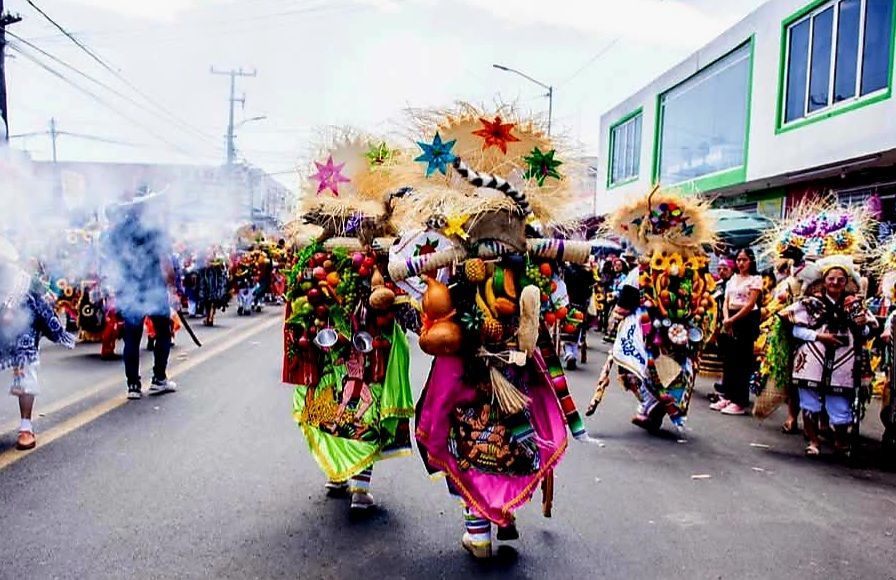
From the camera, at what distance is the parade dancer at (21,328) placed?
525cm

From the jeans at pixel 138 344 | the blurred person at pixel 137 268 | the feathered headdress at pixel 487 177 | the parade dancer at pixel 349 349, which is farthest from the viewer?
the jeans at pixel 138 344

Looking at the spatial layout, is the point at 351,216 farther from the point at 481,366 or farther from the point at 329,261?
the point at 481,366

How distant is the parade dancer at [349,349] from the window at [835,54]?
9.44 meters

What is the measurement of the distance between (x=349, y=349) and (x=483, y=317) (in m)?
1.11

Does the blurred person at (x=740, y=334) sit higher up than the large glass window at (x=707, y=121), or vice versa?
the large glass window at (x=707, y=121)

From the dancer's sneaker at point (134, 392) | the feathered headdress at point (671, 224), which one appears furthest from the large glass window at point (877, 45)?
the dancer's sneaker at point (134, 392)

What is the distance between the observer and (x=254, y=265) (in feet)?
57.1

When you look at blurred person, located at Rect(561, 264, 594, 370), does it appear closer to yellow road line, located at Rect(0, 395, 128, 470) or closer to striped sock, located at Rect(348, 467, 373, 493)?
yellow road line, located at Rect(0, 395, 128, 470)

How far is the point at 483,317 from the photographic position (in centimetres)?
373

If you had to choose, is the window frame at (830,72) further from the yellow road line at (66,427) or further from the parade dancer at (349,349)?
the yellow road line at (66,427)

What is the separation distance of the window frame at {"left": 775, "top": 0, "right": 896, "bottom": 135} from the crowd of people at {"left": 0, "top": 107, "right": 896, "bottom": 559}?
16.9ft

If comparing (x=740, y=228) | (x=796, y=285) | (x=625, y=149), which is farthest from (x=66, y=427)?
(x=625, y=149)

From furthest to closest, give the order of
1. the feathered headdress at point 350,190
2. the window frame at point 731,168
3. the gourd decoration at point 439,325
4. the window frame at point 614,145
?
the window frame at point 614,145
the window frame at point 731,168
the feathered headdress at point 350,190
the gourd decoration at point 439,325

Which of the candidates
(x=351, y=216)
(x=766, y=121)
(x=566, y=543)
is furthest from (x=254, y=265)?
(x=566, y=543)
